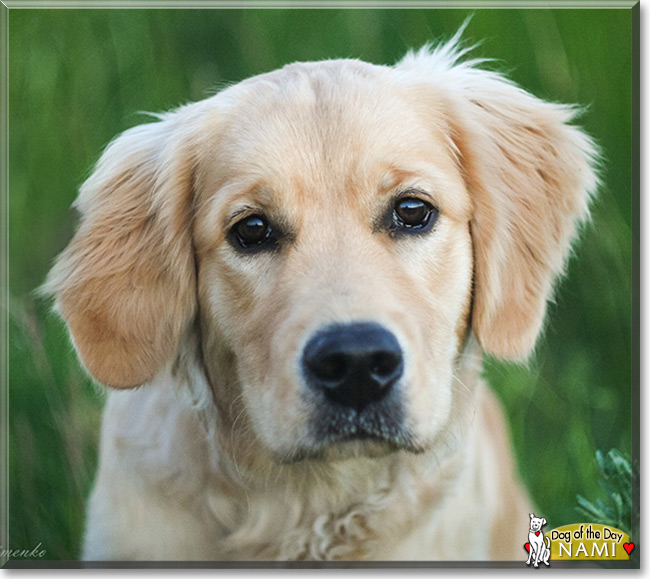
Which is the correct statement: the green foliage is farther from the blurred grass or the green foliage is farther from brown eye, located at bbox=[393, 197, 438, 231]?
brown eye, located at bbox=[393, 197, 438, 231]

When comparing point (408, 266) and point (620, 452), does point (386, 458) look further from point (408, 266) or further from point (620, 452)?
point (620, 452)

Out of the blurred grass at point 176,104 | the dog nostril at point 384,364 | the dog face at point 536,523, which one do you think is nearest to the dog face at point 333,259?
the dog nostril at point 384,364

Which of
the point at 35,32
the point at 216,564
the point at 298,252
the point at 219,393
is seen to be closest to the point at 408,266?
the point at 298,252

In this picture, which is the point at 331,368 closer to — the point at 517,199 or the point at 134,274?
the point at 134,274

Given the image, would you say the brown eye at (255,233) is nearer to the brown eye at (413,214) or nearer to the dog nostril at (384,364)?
the brown eye at (413,214)

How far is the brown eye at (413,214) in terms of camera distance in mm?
2543

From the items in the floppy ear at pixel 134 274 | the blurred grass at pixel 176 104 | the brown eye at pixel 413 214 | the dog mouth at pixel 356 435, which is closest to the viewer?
the dog mouth at pixel 356 435

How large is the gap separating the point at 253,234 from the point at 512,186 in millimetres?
865

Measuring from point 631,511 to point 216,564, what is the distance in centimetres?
141

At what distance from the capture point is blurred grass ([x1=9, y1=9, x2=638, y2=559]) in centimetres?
314

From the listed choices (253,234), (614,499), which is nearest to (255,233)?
(253,234)

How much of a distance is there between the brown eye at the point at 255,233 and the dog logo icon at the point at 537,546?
1.38 metres

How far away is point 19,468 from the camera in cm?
324

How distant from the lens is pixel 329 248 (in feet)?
8.08
